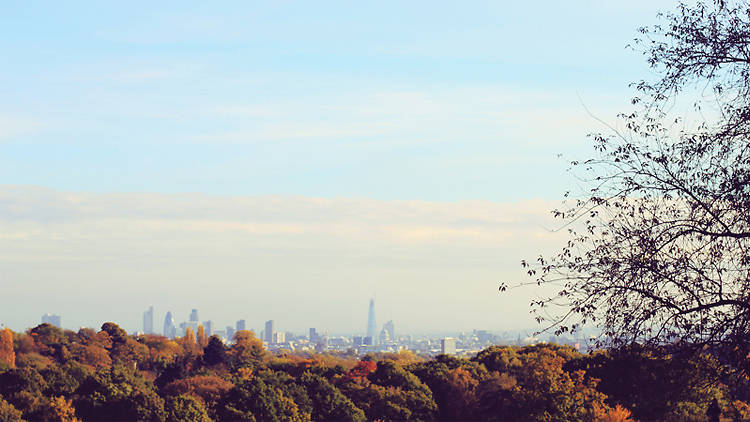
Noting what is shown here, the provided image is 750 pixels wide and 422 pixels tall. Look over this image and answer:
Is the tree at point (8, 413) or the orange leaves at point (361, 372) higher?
the orange leaves at point (361, 372)

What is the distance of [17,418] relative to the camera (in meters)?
43.9

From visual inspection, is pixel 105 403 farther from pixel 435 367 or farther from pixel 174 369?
pixel 174 369

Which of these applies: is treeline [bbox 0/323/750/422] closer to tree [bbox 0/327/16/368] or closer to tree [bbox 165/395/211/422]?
tree [bbox 165/395/211/422]

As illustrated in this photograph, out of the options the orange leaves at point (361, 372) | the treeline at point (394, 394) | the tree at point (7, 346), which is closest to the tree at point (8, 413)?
the treeline at point (394, 394)

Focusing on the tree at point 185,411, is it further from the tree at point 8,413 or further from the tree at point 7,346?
the tree at point 7,346

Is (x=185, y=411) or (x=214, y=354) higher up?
(x=214, y=354)

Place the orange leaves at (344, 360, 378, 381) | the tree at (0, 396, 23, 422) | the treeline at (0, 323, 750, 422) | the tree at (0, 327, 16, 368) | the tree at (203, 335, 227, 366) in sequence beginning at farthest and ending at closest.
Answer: the tree at (203, 335, 227, 366), the tree at (0, 327, 16, 368), the orange leaves at (344, 360, 378, 381), the treeline at (0, 323, 750, 422), the tree at (0, 396, 23, 422)

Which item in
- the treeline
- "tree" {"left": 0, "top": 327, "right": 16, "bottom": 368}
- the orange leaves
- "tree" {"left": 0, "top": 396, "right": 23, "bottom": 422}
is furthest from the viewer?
"tree" {"left": 0, "top": 327, "right": 16, "bottom": 368}

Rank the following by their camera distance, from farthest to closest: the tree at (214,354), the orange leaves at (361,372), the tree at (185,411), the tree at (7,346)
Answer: the tree at (214,354) → the tree at (7,346) → the orange leaves at (361,372) → the tree at (185,411)

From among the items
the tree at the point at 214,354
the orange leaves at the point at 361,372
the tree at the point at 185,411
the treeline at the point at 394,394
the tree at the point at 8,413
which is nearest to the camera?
the tree at the point at 185,411

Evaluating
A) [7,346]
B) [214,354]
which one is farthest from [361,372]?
[7,346]

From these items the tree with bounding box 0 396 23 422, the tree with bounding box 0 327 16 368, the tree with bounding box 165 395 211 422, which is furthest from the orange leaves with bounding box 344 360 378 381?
the tree with bounding box 0 327 16 368

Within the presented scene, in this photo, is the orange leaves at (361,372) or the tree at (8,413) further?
the orange leaves at (361,372)

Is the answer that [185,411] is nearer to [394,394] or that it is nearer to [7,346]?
[394,394]
